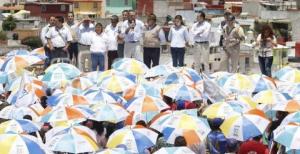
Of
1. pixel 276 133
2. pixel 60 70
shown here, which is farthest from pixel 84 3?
pixel 276 133

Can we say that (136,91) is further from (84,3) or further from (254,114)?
(84,3)

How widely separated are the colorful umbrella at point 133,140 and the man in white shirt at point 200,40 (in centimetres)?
734

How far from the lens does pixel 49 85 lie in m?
15.8

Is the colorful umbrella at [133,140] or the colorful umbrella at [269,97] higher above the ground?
the colorful umbrella at [269,97]

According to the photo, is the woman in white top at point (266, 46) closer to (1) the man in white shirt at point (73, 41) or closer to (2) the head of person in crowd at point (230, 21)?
(2) the head of person in crowd at point (230, 21)

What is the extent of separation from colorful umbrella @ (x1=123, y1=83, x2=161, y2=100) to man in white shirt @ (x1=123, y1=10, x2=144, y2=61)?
415cm

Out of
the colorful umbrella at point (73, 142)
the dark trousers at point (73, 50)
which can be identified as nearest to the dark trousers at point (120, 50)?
the dark trousers at point (73, 50)

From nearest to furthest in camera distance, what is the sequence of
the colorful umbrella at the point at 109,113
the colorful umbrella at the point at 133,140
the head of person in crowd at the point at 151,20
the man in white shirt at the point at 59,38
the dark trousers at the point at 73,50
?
the colorful umbrella at the point at 133,140 → the colorful umbrella at the point at 109,113 → the man in white shirt at the point at 59,38 → the head of person in crowd at the point at 151,20 → the dark trousers at the point at 73,50

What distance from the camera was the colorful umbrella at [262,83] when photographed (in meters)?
15.4

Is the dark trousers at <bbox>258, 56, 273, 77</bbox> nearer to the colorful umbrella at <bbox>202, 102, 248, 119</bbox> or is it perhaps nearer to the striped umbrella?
the colorful umbrella at <bbox>202, 102, 248, 119</bbox>

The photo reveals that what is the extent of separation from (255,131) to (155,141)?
1.63 meters

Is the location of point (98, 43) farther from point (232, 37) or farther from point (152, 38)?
point (232, 37)

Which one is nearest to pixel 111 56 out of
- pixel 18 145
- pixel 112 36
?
pixel 112 36

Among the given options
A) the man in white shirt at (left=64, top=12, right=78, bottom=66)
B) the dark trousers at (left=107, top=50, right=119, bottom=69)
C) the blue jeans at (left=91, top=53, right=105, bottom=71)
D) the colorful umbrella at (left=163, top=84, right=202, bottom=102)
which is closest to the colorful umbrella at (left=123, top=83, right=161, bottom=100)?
the colorful umbrella at (left=163, top=84, right=202, bottom=102)
